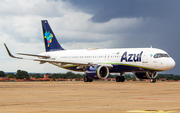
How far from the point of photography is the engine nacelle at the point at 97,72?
40469 millimetres

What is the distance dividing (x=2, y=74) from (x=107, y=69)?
26.1 m

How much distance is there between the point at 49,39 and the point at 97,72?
1834cm

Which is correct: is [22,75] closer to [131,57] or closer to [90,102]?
[131,57]

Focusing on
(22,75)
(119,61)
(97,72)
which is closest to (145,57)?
(119,61)

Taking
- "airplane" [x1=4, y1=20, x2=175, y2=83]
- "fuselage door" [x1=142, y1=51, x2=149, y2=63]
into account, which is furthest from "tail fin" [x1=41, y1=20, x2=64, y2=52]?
"fuselage door" [x1=142, y1=51, x2=149, y2=63]

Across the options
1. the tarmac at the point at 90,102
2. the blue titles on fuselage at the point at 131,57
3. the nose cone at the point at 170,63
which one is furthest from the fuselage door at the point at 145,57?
the tarmac at the point at 90,102

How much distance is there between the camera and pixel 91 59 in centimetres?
4653

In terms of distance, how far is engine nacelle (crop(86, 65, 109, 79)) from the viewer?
40469mm

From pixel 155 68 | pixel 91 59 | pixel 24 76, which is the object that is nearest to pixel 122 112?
pixel 155 68

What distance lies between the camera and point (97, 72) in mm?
40375

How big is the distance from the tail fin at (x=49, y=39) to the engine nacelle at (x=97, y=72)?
47.3 feet

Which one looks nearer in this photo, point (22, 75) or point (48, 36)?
point (48, 36)

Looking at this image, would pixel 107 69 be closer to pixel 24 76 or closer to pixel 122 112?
pixel 24 76

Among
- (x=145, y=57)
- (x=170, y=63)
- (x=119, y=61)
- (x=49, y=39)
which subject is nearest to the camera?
(x=170, y=63)
